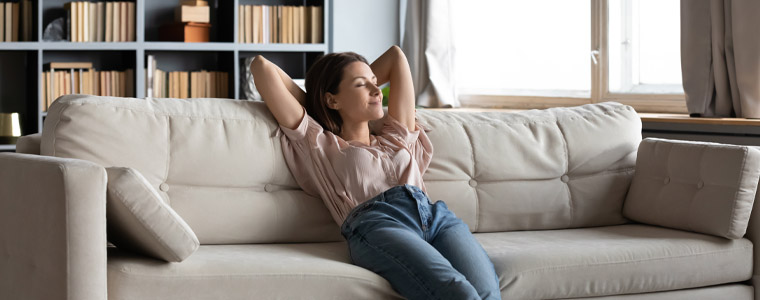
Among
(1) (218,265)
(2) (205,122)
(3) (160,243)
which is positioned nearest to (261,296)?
(1) (218,265)

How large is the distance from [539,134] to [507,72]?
7.45 feet

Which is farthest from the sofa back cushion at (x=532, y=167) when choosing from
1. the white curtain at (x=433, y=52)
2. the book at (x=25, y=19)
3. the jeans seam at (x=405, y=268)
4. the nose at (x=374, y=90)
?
the book at (x=25, y=19)

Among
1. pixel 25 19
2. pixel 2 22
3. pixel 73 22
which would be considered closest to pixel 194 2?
pixel 73 22

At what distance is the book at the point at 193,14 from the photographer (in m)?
4.95

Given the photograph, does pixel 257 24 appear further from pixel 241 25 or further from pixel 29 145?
pixel 29 145

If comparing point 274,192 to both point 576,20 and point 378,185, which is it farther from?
point 576,20

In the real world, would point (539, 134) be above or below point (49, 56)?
below

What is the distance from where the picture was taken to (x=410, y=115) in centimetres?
279

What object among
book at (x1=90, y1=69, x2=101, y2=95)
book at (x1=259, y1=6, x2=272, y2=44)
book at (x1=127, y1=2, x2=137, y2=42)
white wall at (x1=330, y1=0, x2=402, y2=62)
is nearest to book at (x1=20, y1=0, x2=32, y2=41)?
book at (x1=90, y1=69, x2=101, y2=95)

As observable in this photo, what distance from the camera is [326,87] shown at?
8.96ft

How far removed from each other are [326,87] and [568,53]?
245 cm

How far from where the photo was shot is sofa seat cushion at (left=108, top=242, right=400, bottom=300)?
203 cm

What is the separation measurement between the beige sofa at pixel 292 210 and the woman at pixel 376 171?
0.07 m

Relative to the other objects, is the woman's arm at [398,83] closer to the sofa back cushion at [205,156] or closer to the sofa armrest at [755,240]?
the sofa back cushion at [205,156]
